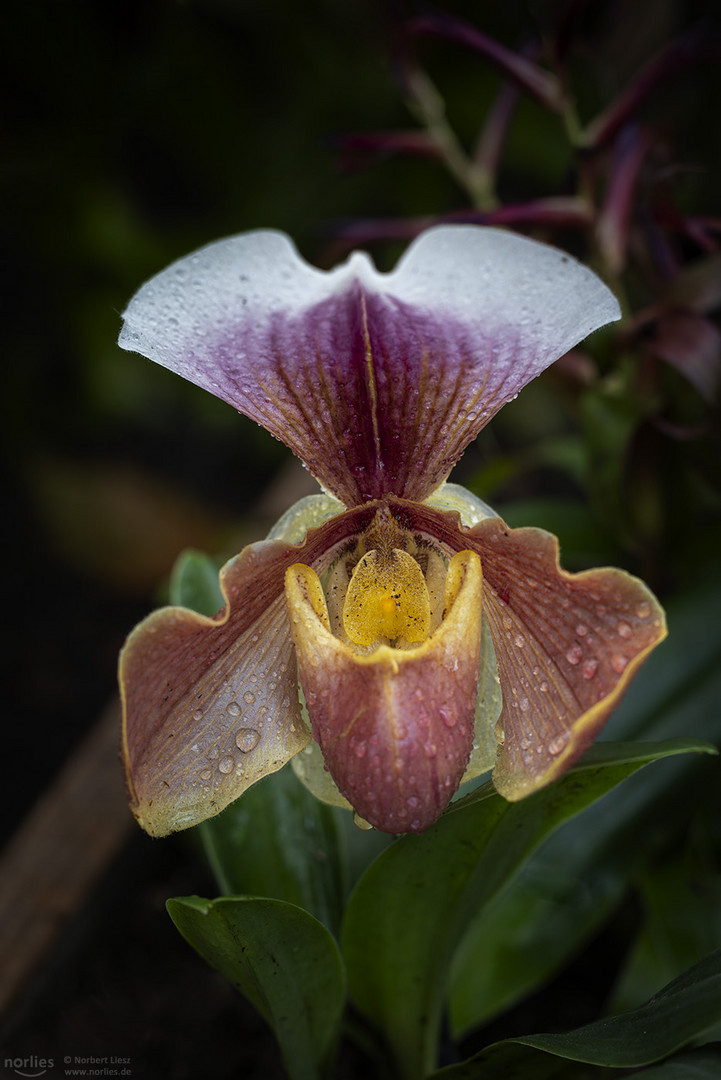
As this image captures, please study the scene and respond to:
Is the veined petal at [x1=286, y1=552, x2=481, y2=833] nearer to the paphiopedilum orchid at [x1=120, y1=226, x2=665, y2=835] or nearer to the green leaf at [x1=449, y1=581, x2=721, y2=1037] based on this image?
the paphiopedilum orchid at [x1=120, y1=226, x2=665, y2=835]

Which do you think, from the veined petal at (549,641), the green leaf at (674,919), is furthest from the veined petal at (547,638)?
the green leaf at (674,919)

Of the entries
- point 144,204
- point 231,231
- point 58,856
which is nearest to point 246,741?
point 58,856

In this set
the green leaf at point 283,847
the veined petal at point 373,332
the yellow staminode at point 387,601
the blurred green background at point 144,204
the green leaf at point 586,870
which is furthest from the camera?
the blurred green background at point 144,204

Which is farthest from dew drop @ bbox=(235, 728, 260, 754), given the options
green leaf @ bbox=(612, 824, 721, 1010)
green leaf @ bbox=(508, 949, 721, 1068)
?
green leaf @ bbox=(612, 824, 721, 1010)

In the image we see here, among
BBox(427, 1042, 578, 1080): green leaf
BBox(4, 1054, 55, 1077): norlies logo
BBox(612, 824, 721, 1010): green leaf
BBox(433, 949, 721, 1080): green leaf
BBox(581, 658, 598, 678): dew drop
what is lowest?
BBox(612, 824, 721, 1010): green leaf

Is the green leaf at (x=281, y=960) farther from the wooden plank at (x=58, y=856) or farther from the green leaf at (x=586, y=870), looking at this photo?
the wooden plank at (x=58, y=856)
